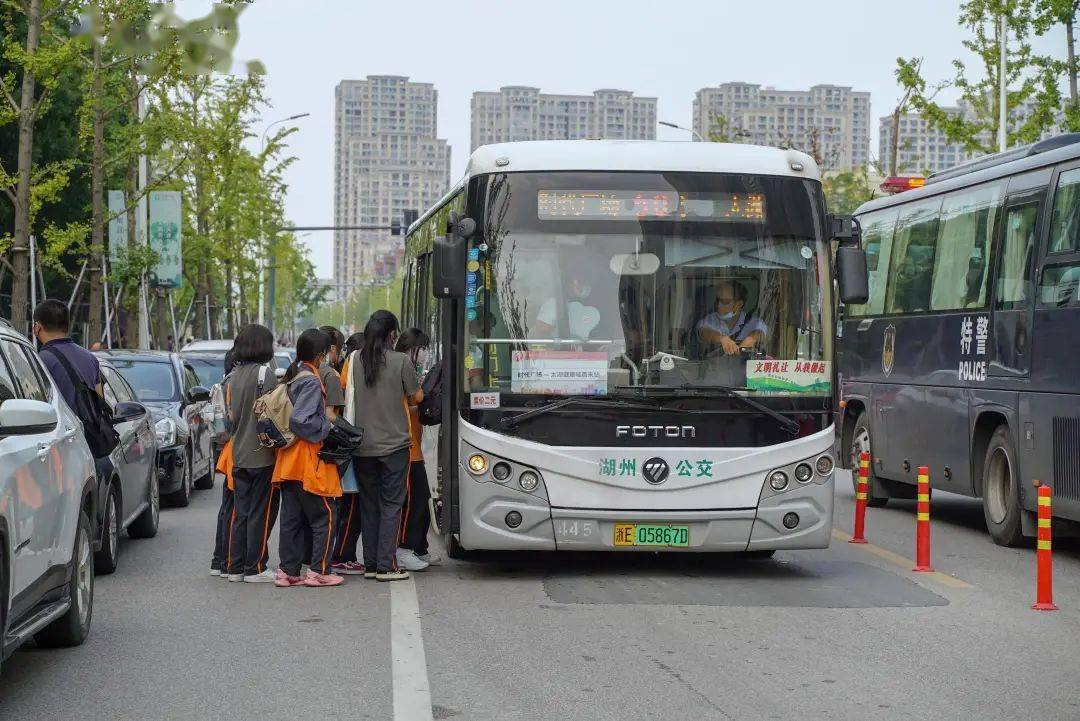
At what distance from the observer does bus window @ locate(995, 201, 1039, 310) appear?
1321 cm

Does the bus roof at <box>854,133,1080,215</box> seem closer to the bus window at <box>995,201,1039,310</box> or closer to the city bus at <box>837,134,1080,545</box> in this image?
the city bus at <box>837,134,1080,545</box>

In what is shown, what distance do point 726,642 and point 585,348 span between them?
112 inches

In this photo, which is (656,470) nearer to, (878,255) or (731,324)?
(731,324)

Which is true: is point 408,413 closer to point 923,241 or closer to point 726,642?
point 726,642

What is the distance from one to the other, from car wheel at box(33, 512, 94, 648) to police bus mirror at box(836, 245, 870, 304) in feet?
17.3

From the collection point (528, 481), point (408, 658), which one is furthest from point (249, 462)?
point (408, 658)

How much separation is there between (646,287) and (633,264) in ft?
0.60

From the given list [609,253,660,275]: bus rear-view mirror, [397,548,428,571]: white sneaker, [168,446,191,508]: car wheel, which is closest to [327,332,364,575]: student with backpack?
[397,548,428,571]: white sneaker

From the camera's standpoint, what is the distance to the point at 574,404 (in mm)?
10719

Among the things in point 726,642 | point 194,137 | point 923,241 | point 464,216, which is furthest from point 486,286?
point 194,137

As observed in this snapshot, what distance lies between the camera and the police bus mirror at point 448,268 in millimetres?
10516

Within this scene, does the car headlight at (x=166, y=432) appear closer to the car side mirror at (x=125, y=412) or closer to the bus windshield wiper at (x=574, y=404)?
the car side mirror at (x=125, y=412)

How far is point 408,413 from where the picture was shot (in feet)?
36.1

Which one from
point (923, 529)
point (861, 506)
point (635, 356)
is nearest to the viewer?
point (635, 356)
